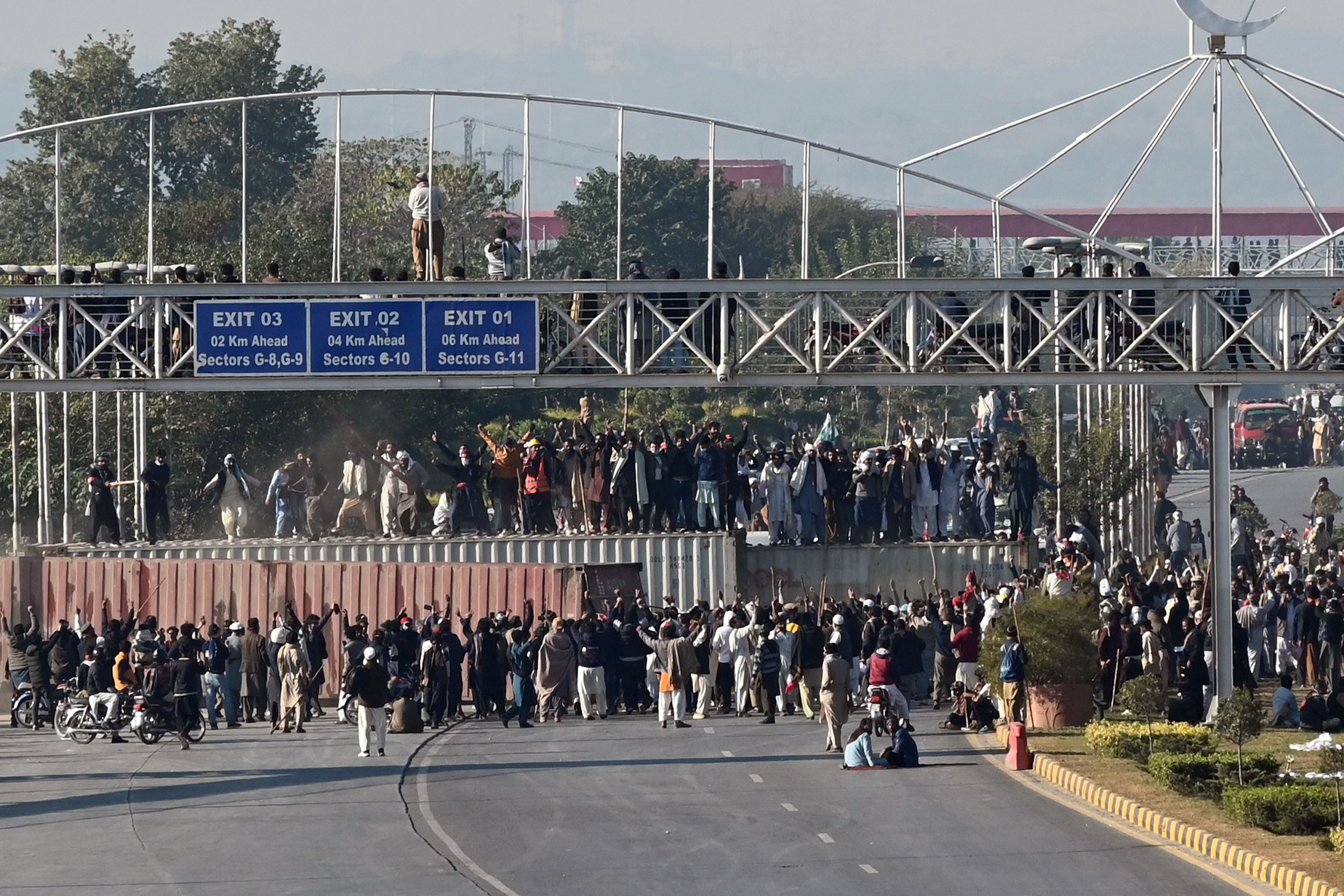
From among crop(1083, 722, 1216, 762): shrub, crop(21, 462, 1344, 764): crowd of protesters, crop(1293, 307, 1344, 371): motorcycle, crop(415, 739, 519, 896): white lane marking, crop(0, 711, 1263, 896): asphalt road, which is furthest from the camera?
crop(21, 462, 1344, 764): crowd of protesters

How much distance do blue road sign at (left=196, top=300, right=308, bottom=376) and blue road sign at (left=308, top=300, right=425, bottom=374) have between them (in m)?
0.18

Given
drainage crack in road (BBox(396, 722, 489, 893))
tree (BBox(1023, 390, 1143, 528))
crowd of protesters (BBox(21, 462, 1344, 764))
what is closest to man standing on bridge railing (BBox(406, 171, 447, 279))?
crowd of protesters (BBox(21, 462, 1344, 764))

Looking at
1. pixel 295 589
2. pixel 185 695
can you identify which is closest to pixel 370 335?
pixel 185 695

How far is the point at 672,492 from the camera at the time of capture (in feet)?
118

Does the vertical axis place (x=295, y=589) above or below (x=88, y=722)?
above

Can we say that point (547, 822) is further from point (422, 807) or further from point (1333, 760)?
point (1333, 760)

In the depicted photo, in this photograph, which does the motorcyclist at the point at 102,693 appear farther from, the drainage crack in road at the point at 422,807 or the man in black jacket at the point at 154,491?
the man in black jacket at the point at 154,491

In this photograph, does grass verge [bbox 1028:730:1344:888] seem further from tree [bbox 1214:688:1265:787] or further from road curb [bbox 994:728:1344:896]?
tree [bbox 1214:688:1265:787]

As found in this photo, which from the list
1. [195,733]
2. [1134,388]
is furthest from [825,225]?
[195,733]

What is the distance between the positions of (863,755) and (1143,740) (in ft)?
10.2

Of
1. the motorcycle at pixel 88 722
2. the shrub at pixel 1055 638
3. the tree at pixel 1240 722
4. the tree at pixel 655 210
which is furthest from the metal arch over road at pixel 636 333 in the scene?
the tree at pixel 655 210

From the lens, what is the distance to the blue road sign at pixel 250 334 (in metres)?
28.1

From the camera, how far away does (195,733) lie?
91.5 ft

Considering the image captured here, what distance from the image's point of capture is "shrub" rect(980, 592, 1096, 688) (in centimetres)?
2639
